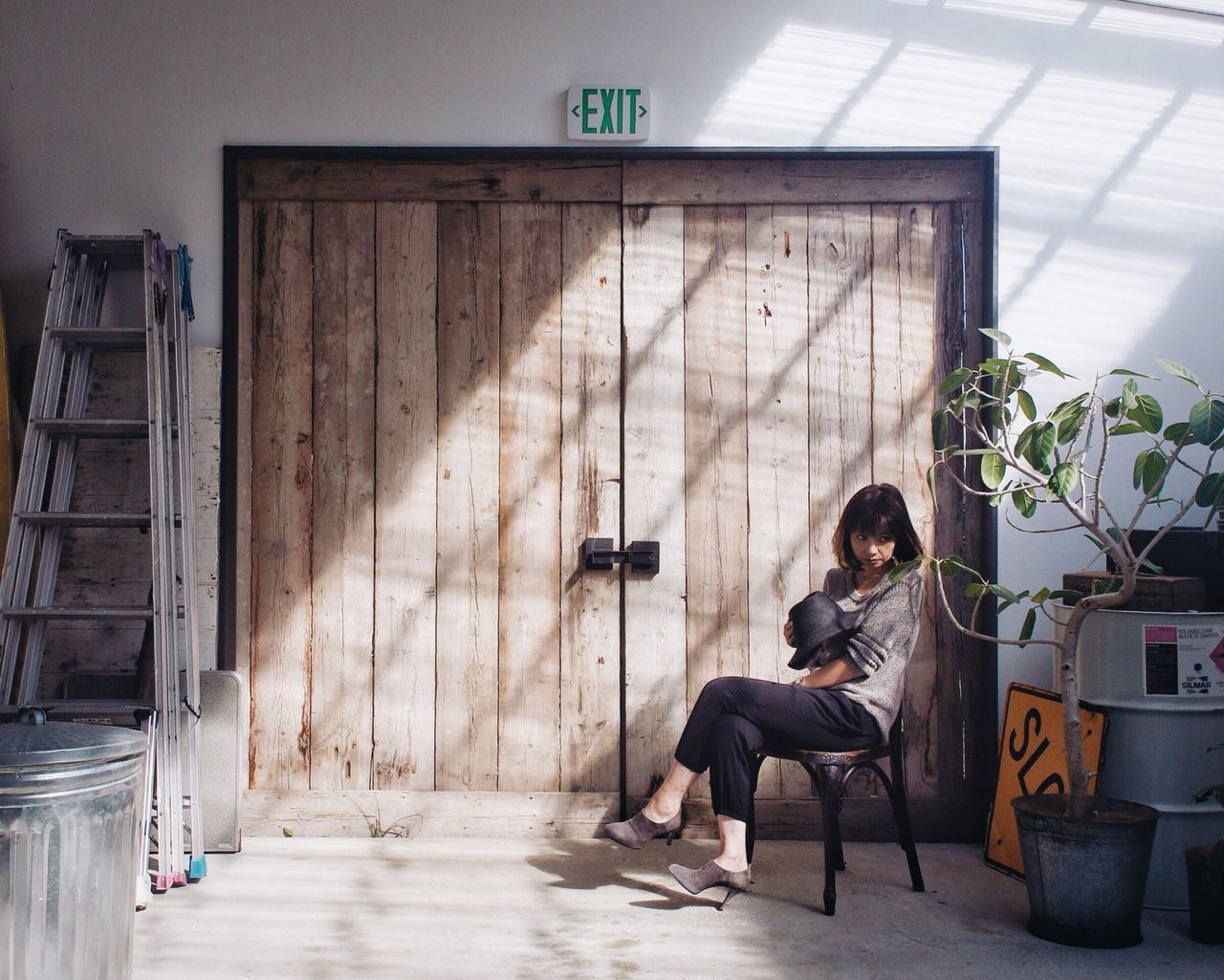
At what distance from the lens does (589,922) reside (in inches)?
107

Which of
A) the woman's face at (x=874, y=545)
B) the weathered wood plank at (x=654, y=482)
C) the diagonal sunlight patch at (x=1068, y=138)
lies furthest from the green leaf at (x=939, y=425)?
the diagonal sunlight patch at (x=1068, y=138)

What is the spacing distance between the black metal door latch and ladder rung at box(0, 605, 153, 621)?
1.32m

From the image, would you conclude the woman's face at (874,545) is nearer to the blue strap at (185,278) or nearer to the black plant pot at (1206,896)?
the black plant pot at (1206,896)

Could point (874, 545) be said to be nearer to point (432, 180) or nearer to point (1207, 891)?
point (1207, 891)

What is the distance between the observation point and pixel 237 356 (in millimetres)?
3471

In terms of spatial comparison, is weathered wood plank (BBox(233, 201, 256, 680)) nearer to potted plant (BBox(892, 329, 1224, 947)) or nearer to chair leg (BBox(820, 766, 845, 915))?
chair leg (BBox(820, 766, 845, 915))

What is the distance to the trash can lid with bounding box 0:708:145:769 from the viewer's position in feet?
6.76

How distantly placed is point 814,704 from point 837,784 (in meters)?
0.22

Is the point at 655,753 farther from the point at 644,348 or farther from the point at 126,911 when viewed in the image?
the point at 126,911

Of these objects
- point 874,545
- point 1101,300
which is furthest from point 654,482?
point 1101,300

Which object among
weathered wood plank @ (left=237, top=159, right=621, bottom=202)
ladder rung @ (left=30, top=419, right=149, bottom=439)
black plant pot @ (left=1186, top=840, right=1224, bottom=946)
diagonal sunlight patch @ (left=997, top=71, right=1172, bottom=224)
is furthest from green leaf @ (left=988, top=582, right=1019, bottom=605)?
ladder rung @ (left=30, top=419, right=149, bottom=439)

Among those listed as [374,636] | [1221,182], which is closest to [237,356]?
[374,636]

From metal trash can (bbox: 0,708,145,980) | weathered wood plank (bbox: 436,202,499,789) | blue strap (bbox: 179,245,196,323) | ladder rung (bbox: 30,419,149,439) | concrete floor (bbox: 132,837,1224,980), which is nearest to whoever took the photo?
metal trash can (bbox: 0,708,145,980)

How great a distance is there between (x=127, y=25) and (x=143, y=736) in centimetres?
243
